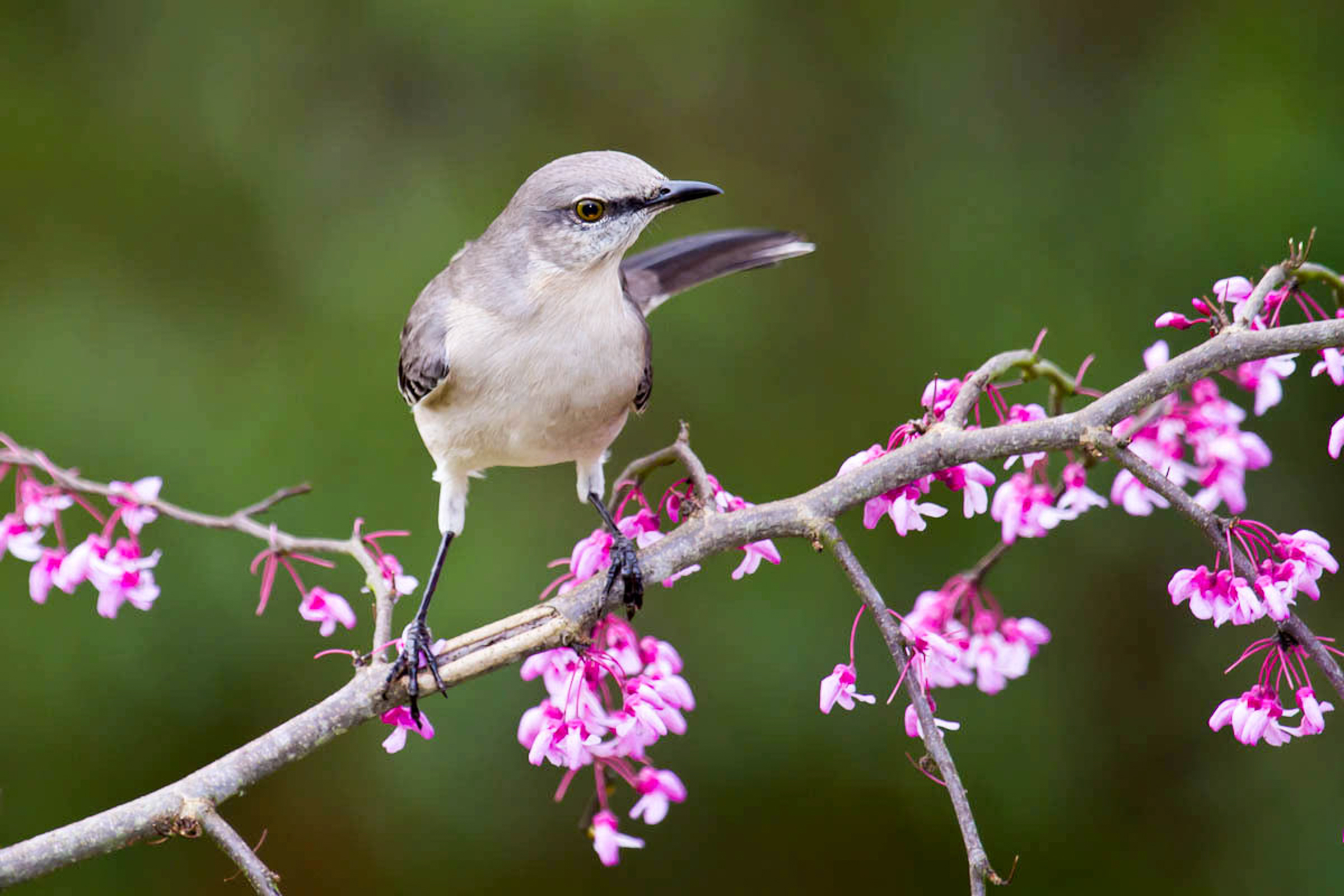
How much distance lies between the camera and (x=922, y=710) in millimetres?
1711

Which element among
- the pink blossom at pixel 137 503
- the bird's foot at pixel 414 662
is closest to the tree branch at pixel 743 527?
the bird's foot at pixel 414 662

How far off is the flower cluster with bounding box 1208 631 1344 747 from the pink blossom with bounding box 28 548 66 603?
170 cm

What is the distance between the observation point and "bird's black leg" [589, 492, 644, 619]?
1.95 meters

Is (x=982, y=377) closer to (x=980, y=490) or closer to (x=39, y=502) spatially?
(x=980, y=490)

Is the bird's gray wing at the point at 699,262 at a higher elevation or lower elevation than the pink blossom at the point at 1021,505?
higher

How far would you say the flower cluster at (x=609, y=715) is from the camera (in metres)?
1.93

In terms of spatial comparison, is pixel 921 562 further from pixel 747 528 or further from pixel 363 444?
pixel 747 528

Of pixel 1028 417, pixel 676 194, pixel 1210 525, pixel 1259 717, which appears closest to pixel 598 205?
pixel 676 194

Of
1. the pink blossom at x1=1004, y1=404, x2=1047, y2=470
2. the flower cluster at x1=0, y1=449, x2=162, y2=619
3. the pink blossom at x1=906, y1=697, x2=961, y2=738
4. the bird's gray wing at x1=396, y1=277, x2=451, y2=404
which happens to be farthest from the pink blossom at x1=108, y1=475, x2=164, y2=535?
the pink blossom at x1=1004, y1=404, x2=1047, y2=470

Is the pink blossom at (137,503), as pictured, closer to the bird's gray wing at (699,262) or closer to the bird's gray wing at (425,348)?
the bird's gray wing at (425,348)

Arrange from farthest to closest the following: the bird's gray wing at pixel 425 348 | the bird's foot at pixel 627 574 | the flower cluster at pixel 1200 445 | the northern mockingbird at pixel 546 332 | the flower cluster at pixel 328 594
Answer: the bird's gray wing at pixel 425 348, the northern mockingbird at pixel 546 332, the flower cluster at pixel 1200 445, the flower cluster at pixel 328 594, the bird's foot at pixel 627 574

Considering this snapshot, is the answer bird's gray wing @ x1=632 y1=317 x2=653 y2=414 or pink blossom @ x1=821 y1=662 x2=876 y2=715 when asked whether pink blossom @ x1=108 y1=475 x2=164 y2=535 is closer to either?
bird's gray wing @ x1=632 y1=317 x2=653 y2=414

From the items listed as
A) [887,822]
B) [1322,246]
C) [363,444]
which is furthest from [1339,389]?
[363,444]

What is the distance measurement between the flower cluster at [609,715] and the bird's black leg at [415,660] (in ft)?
0.53
